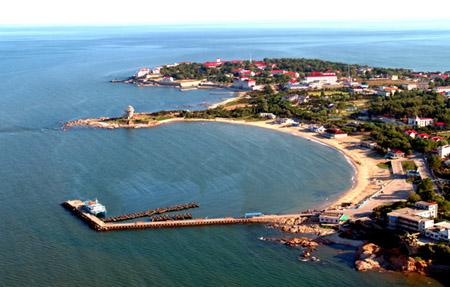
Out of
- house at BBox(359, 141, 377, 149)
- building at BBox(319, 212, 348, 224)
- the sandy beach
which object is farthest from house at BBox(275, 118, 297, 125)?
building at BBox(319, 212, 348, 224)

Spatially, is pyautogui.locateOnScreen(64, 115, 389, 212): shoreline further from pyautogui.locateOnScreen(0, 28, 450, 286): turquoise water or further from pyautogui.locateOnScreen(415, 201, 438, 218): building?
pyautogui.locateOnScreen(415, 201, 438, 218): building

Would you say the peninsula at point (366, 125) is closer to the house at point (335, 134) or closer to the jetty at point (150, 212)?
the house at point (335, 134)

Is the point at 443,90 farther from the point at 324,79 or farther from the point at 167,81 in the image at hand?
the point at 167,81

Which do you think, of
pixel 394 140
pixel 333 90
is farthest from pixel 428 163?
pixel 333 90

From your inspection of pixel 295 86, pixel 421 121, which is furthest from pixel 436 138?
pixel 295 86

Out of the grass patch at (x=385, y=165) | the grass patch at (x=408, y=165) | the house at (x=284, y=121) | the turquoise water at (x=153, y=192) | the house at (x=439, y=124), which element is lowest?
the turquoise water at (x=153, y=192)

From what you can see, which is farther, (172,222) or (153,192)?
(153,192)

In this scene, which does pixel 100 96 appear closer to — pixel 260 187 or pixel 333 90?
pixel 333 90

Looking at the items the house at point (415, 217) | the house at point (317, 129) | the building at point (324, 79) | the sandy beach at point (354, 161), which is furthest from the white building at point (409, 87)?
the house at point (415, 217)
